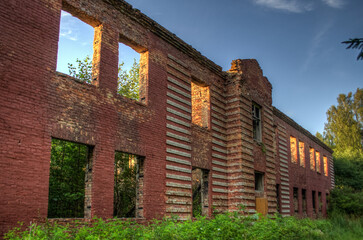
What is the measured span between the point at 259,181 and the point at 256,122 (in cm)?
272

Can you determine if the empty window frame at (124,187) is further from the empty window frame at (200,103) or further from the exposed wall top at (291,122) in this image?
the exposed wall top at (291,122)

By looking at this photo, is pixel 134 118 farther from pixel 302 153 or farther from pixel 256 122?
pixel 302 153

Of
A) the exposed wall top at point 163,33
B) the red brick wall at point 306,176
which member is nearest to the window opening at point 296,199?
the red brick wall at point 306,176

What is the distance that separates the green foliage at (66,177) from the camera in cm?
1242

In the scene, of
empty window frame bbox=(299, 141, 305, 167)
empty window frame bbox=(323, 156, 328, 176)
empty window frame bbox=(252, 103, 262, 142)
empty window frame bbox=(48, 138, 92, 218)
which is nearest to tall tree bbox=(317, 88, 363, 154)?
empty window frame bbox=(323, 156, 328, 176)

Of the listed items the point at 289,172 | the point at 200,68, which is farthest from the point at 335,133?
the point at 200,68

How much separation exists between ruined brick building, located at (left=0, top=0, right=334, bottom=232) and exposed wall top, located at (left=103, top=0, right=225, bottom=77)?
4cm

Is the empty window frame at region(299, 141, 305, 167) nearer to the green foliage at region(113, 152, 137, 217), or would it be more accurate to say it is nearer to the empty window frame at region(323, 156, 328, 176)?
the empty window frame at region(323, 156, 328, 176)

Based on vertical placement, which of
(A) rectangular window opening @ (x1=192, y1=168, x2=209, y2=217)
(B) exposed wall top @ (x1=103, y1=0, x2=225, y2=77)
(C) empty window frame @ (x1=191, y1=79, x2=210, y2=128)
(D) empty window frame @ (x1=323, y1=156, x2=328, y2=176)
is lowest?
(A) rectangular window opening @ (x1=192, y1=168, x2=209, y2=217)

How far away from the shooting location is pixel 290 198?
22188 millimetres

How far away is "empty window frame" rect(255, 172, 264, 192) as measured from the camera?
16172 millimetres

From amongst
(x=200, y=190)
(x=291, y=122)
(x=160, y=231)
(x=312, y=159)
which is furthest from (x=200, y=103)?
(x=312, y=159)

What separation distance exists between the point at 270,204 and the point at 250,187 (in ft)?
7.46

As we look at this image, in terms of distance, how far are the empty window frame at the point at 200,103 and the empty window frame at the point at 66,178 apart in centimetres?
463
